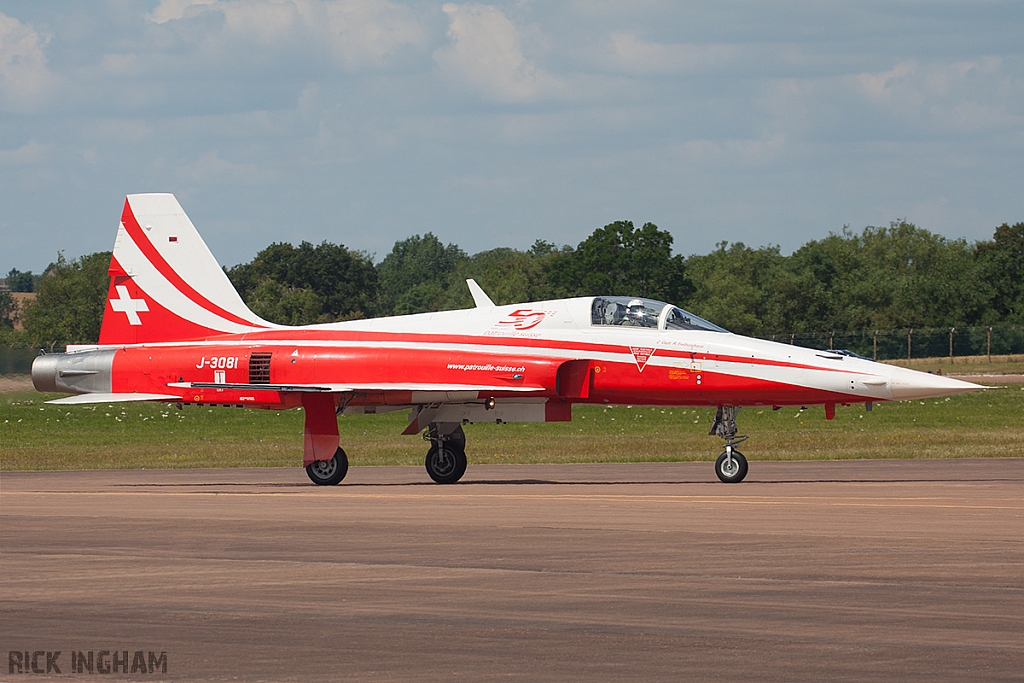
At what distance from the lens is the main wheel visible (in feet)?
71.1

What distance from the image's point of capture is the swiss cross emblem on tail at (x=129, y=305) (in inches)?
926

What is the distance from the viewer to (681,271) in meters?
87.4

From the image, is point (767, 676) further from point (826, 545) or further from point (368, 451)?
point (368, 451)

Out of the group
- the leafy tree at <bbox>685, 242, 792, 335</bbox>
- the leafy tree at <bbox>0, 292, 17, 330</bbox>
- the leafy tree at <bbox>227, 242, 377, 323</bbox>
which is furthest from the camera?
the leafy tree at <bbox>0, 292, 17, 330</bbox>

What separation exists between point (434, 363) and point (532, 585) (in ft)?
36.0

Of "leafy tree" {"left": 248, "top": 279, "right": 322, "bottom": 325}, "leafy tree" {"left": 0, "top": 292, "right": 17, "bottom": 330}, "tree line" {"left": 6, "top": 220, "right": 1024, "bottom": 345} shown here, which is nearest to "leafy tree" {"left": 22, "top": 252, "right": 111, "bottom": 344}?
"tree line" {"left": 6, "top": 220, "right": 1024, "bottom": 345}

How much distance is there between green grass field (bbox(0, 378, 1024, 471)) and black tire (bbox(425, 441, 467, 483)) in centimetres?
591

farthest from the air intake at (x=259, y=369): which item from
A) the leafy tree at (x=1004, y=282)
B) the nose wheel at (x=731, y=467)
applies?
the leafy tree at (x=1004, y=282)

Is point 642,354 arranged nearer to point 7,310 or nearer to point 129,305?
point 129,305

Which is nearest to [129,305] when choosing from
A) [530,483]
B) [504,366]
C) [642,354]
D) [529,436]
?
[504,366]

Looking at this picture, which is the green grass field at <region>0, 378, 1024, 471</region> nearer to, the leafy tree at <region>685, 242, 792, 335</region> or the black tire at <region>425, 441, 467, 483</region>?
the black tire at <region>425, 441, 467, 483</region>

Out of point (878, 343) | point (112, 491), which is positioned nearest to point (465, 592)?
point (112, 491)

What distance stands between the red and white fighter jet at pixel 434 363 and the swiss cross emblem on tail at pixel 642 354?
0.02 m

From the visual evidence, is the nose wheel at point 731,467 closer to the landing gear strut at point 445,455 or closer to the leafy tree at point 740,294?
the landing gear strut at point 445,455
